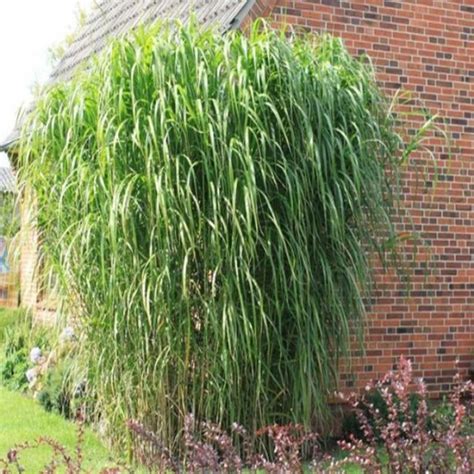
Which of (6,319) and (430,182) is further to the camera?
(6,319)

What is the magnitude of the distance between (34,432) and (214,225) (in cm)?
310

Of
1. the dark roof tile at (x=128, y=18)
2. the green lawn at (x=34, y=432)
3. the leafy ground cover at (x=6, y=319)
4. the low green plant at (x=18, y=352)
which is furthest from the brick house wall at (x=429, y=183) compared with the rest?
the leafy ground cover at (x=6, y=319)

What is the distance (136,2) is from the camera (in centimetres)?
1202

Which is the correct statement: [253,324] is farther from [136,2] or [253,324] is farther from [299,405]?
[136,2]

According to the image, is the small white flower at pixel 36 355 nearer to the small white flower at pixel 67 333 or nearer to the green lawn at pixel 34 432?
the green lawn at pixel 34 432

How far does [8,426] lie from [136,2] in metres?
5.76

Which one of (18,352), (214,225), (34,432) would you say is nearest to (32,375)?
(18,352)

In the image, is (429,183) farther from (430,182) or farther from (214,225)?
(214,225)

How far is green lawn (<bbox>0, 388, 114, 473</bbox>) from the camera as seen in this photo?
6.90m

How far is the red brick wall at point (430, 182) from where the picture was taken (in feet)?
28.0

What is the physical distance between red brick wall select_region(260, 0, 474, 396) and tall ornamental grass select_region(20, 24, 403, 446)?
5.68 ft

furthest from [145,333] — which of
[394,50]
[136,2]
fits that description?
[136,2]

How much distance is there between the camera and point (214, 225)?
6105 millimetres

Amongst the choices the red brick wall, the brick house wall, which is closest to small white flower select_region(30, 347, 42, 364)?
the brick house wall
